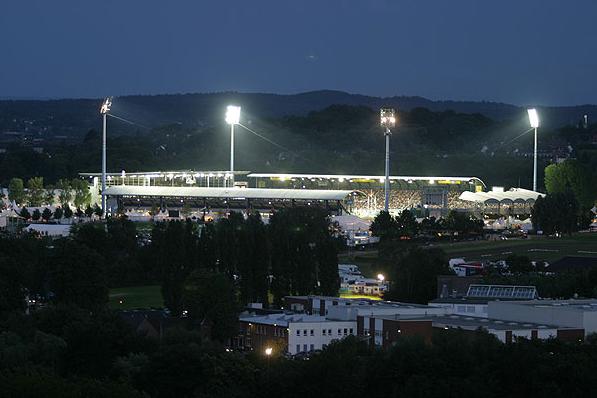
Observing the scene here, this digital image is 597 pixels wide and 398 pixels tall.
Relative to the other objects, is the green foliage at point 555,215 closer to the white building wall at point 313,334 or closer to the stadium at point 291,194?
the stadium at point 291,194

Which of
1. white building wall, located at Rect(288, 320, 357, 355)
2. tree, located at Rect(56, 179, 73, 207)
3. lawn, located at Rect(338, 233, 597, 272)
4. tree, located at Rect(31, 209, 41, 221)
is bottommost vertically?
white building wall, located at Rect(288, 320, 357, 355)

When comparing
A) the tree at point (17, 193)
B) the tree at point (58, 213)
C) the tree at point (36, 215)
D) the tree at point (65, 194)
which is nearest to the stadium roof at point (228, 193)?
the tree at point (65, 194)

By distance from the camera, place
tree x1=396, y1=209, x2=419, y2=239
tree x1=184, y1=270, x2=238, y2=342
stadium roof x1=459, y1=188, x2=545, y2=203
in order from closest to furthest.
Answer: tree x1=184, y1=270, x2=238, y2=342 → tree x1=396, y1=209, x2=419, y2=239 → stadium roof x1=459, y1=188, x2=545, y2=203

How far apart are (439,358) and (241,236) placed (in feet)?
37.9

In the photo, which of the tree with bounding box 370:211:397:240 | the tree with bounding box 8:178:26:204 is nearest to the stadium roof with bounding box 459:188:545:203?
the tree with bounding box 370:211:397:240

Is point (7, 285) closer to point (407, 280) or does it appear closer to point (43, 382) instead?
point (407, 280)

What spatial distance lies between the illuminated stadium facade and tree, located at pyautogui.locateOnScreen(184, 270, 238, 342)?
2747cm

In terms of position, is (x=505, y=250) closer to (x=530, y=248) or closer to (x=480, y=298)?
(x=530, y=248)

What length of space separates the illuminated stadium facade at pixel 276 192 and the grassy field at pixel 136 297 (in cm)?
2095

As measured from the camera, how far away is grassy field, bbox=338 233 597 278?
40.2 m

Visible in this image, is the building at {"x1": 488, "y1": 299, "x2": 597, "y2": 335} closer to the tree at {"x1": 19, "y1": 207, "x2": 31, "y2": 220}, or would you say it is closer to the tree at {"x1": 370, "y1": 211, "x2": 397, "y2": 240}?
the tree at {"x1": 370, "y1": 211, "x2": 397, "y2": 240}

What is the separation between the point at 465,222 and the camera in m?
48.7

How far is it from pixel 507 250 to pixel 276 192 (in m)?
17.8

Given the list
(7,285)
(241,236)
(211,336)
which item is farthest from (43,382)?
(241,236)
